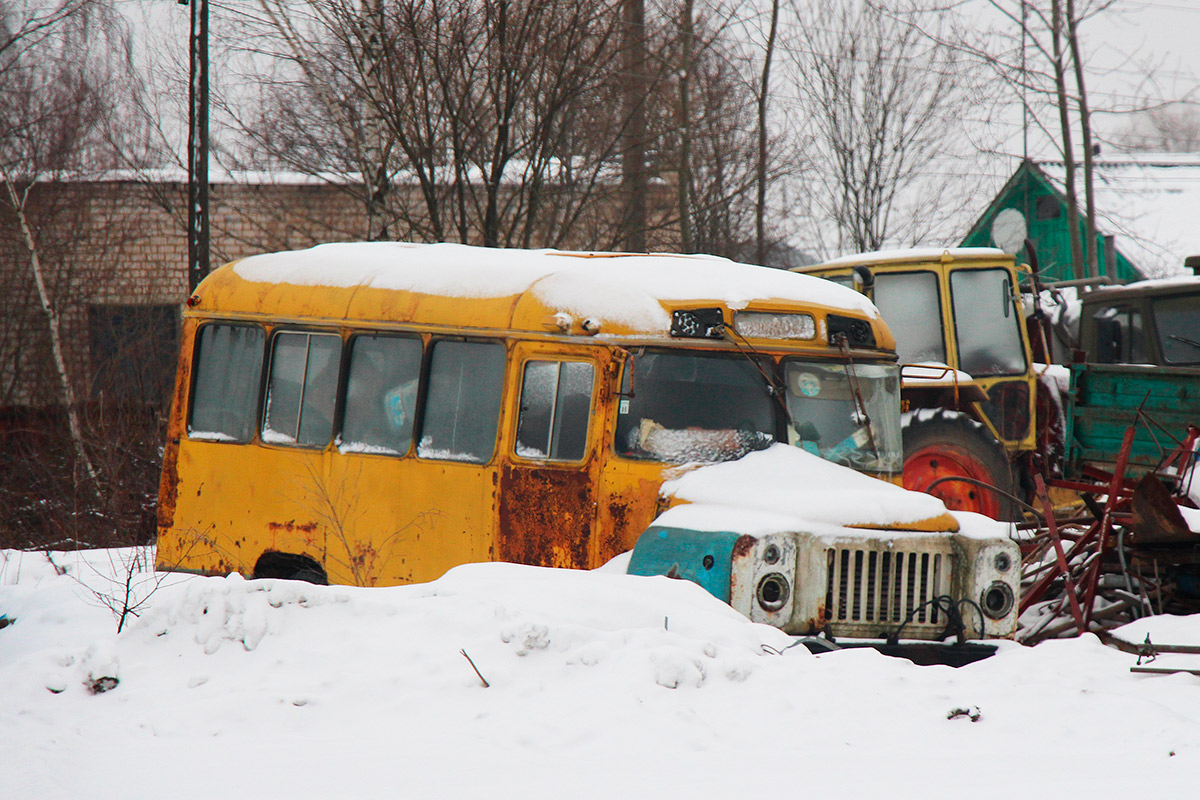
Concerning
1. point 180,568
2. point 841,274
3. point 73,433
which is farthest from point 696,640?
point 73,433

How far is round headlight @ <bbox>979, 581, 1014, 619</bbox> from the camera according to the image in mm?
5996

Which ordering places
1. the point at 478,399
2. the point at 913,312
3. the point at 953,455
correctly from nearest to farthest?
1. the point at 478,399
2. the point at 953,455
3. the point at 913,312

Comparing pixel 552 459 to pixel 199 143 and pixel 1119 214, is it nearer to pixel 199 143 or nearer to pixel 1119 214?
pixel 199 143

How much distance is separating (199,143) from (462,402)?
9486 mm

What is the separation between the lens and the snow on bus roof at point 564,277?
6664 millimetres

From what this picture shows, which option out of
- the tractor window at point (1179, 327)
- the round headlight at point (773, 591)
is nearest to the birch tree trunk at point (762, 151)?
the tractor window at point (1179, 327)

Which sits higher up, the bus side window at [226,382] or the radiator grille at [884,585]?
the bus side window at [226,382]

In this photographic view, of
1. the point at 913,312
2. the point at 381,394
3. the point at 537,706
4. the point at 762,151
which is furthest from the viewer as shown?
the point at 762,151

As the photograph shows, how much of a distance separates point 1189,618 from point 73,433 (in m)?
14.6

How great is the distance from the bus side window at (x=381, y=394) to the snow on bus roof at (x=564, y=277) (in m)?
0.40

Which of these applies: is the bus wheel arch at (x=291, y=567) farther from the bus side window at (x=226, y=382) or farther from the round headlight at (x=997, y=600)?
the round headlight at (x=997, y=600)

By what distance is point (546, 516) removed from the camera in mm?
6598

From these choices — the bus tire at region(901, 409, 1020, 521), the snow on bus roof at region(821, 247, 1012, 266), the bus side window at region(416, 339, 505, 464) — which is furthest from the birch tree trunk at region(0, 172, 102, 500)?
the bus tire at region(901, 409, 1020, 521)

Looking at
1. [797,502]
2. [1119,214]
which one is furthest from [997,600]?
[1119,214]
